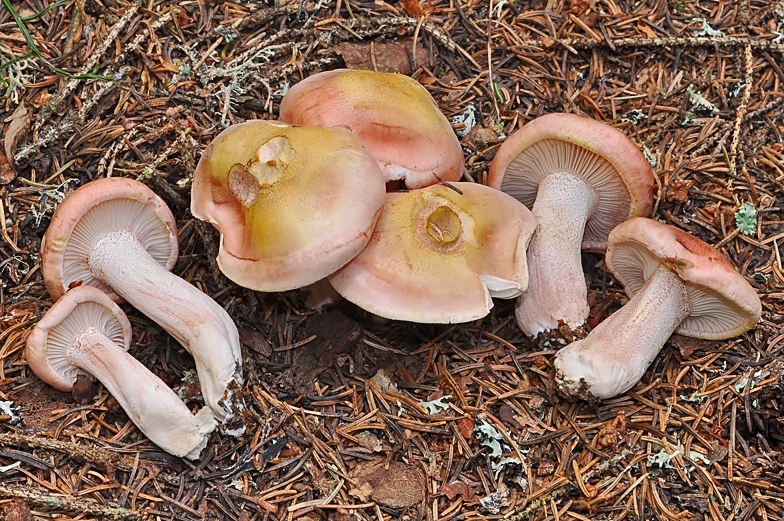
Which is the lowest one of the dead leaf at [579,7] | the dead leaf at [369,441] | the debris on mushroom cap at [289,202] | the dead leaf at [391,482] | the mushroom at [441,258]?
the dead leaf at [391,482]

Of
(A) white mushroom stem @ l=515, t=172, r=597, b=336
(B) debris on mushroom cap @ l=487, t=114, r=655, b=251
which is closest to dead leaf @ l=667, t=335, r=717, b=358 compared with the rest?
(A) white mushroom stem @ l=515, t=172, r=597, b=336

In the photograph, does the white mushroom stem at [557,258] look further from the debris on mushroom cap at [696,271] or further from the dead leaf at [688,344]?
the dead leaf at [688,344]

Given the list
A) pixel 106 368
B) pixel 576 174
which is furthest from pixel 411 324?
pixel 106 368

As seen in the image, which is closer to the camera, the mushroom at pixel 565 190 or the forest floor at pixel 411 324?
the forest floor at pixel 411 324

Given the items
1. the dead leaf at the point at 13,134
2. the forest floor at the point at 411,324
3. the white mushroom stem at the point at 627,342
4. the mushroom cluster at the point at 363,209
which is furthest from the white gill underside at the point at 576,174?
the dead leaf at the point at 13,134

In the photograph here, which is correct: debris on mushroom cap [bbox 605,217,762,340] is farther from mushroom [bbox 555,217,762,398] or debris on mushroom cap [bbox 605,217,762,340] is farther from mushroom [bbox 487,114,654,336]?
mushroom [bbox 487,114,654,336]

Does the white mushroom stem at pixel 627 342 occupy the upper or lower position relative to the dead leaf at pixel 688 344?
upper

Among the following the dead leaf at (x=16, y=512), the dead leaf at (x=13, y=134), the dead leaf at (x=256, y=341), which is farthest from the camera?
the dead leaf at (x=13, y=134)
